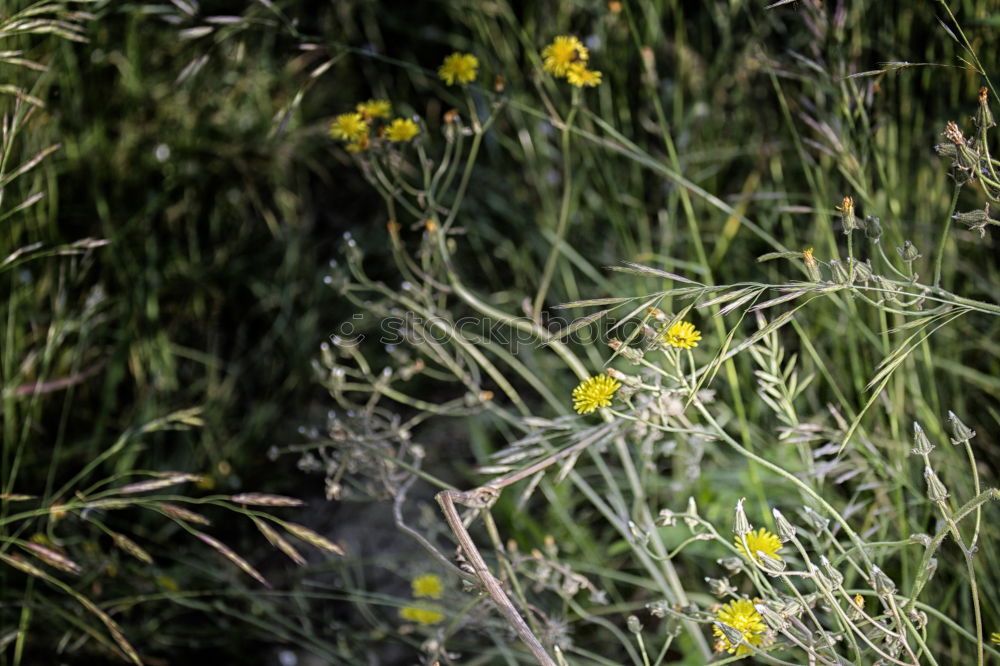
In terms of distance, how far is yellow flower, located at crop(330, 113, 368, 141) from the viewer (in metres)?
1.11

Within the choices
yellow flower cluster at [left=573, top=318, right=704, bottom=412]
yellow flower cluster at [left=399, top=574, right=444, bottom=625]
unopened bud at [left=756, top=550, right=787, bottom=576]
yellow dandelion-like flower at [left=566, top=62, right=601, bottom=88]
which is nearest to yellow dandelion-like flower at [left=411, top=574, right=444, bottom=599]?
yellow flower cluster at [left=399, top=574, right=444, bottom=625]

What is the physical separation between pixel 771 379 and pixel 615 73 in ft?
2.89

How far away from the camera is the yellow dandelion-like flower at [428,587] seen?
1182 mm

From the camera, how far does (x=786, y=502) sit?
124 cm

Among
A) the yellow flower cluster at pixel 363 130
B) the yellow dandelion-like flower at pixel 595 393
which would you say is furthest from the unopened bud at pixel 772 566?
the yellow flower cluster at pixel 363 130

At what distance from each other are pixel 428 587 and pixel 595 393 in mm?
489

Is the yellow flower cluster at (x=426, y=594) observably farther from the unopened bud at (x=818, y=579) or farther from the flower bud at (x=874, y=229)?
the flower bud at (x=874, y=229)

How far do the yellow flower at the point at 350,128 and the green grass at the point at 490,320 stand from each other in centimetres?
6

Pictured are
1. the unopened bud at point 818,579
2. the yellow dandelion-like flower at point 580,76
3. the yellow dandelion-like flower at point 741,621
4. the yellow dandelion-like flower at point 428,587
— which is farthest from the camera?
the yellow dandelion-like flower at point 428,587

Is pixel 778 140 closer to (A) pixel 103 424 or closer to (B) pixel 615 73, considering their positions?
(B) pixel 615 73

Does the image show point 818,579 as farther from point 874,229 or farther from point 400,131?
point 400,131

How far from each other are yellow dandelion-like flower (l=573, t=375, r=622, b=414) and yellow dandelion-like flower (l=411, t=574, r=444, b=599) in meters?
0.46

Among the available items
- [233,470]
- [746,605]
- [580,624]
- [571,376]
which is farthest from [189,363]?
[746,605]

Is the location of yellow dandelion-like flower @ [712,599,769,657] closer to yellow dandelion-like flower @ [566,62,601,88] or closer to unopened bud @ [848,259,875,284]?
unopened bud @ [848,259,875,284]
